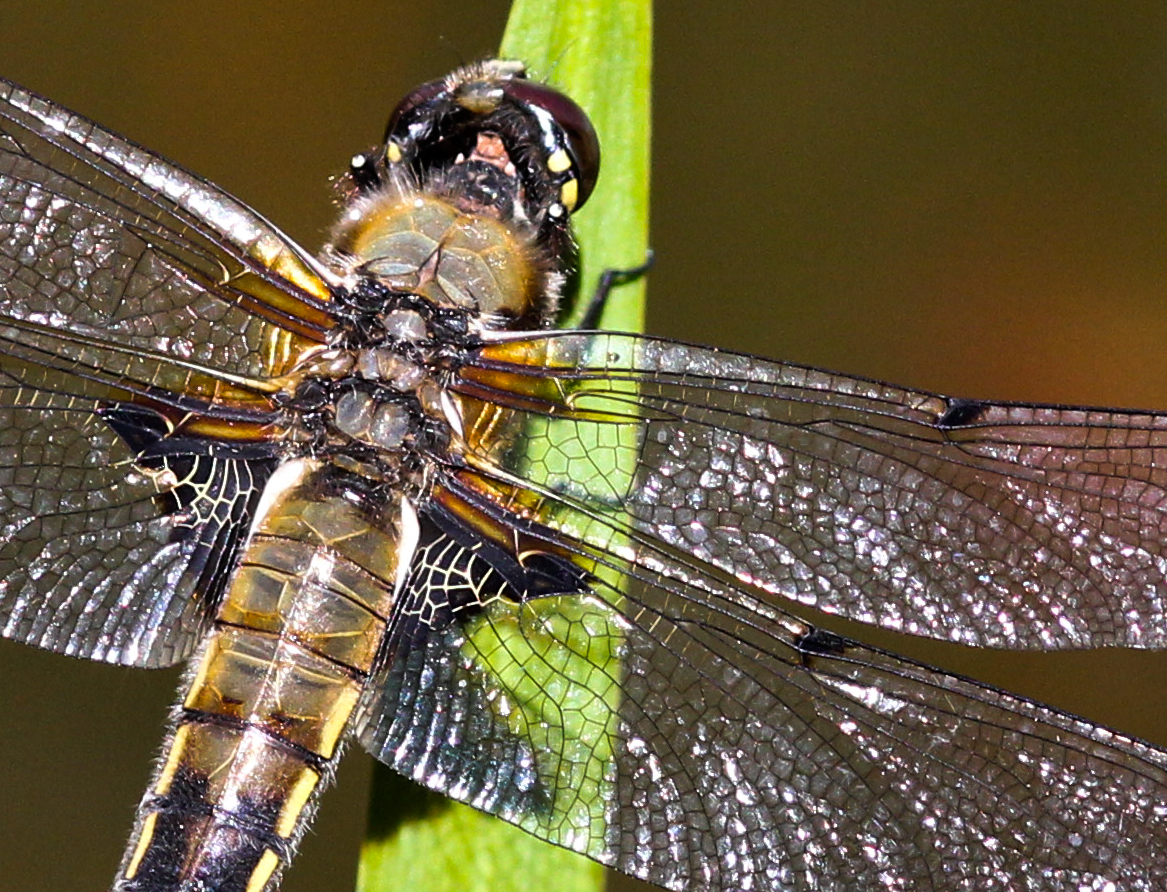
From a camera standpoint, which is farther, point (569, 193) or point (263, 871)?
point (569, 193)

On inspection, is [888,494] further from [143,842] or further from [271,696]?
[143,842]

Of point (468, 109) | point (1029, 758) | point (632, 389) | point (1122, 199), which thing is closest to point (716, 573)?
point (632, 389)

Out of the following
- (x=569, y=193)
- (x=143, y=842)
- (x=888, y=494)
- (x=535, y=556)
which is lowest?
(x=143, y=842)

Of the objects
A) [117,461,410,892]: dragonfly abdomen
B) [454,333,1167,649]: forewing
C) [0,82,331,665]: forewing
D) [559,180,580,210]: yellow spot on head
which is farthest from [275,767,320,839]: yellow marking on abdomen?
[559,180,580,210]: yellow spot on head

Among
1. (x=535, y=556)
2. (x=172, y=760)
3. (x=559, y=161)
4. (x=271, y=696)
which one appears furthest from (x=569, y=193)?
(x=172, y=760)

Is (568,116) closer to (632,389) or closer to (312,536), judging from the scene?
(632,389)

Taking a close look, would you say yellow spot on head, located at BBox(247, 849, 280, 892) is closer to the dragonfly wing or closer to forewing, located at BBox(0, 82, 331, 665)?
the dragonfly wing

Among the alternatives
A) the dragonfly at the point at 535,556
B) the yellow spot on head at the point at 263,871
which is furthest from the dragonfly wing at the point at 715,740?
the yellow spot on head at the point at 263,871
